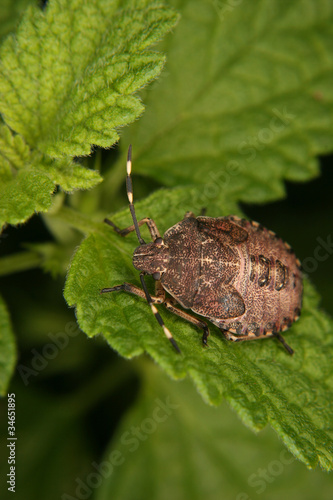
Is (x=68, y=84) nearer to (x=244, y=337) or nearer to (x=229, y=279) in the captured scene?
(x=229, y=279)

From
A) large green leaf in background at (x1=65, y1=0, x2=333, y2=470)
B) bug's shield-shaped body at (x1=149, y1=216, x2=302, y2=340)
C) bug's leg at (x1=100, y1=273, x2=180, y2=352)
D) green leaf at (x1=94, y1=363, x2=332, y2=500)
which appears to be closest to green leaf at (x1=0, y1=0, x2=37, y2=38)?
large green leaf in background at (x1=65, y1=0, x2=333, y2=470)

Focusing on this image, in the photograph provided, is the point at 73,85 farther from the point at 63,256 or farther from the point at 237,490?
the point at 237,490

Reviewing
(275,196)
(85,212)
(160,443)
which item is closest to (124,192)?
(85,212)

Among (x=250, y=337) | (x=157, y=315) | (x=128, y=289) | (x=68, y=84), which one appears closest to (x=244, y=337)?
(x=250, y=337)

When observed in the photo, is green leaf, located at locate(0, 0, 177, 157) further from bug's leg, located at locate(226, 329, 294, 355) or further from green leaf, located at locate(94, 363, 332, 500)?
green leaf, located at locate(94, 363, 332, 500)

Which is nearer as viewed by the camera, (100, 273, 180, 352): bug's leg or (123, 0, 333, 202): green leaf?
(100, 273, 180, 352): bug's leg

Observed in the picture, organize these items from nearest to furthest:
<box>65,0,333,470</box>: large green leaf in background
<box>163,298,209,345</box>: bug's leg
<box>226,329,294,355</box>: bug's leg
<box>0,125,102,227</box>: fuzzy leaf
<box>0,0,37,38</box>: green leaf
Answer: <box>0,125,102,227</box>: fuzzy leaf
<box>163,298,209,345</box>: bug's leg
<box>226,329,294,355</box>: bug's leg
<box>0,0,37,38</box>: green leaf
<box>65,0,333,470</box>: large green leaf in background
